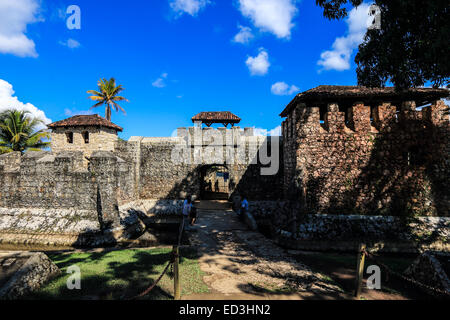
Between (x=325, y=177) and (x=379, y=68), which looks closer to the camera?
(x=379, y=68)

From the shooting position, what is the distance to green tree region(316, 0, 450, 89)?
488 cm

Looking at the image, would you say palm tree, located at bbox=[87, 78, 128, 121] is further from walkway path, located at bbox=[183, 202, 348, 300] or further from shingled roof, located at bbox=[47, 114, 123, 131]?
walkway path, located at bbox=[183, 202, 348, 300]

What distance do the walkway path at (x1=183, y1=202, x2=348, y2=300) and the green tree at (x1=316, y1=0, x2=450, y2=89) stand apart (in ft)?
19.8

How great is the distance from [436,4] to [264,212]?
10.6 m

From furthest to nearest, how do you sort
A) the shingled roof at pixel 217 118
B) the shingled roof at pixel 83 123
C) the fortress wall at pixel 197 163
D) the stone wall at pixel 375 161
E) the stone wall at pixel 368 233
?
the shingled roof at pixel 217 118 → the shingled roof at pixel 83 123 → the fortress wall at pixel 197 163 → the stone wall at pixel 375 161 → the stone wall at pixel 368 233

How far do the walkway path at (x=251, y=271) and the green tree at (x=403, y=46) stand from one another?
6.05 meters

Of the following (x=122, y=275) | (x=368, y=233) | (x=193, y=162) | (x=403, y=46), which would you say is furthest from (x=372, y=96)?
(x=122, y=275)

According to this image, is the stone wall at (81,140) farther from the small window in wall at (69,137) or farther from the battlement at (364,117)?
the battlement at (364,117)

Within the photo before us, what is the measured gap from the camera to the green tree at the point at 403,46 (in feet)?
16.0

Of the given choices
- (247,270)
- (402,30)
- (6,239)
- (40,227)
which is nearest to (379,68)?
(402,30)

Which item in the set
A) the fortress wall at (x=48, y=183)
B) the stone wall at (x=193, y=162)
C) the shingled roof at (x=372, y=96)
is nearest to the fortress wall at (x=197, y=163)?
the stone wall at (x=193, y=162)
